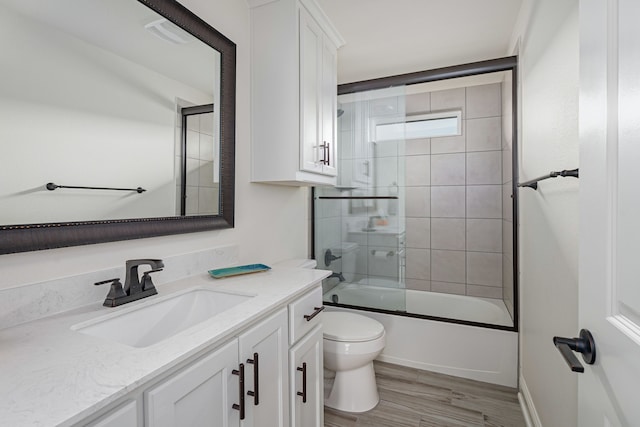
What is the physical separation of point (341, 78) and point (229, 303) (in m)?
2.30

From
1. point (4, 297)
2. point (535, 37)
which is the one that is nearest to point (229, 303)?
point (4, 297)

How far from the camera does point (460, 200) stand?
3.14 metres

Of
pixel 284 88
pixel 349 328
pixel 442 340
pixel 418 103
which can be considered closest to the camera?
pixel 284 88

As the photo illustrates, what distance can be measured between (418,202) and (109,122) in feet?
9.32

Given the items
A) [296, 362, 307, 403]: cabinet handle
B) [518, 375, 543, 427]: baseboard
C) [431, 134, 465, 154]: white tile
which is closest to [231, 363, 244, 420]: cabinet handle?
[296, 362, 307, 403]: cabinet handle

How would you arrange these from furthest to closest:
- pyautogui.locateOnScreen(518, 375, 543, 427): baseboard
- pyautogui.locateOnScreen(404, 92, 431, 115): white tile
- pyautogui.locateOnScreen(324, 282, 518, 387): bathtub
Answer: pyautogui.locateOnScreen(404, 92, 431, 115): white tile
pyautogui.locateOnScreen(324, 282, 518, 387): bathtub
pyautogui.locateOnScreen(518, 375, 543, 427): baseboard

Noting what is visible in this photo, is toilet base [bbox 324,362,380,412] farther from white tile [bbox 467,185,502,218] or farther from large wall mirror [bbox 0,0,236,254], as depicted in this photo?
white tile [bbox 467,185,502,218]

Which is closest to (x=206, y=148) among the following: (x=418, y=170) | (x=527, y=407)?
(x=527, y=407)

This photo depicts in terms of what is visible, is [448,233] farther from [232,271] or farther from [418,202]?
[232,271]

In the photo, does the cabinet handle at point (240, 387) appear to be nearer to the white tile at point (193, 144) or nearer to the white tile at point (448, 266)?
the white tile at point (193, 144)

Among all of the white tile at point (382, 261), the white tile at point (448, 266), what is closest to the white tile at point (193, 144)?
the white tile at point (382, 261)

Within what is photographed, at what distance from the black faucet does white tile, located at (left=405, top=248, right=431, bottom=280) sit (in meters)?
2.71

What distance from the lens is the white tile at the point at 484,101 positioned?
117 inches

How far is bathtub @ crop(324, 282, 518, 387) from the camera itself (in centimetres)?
215
